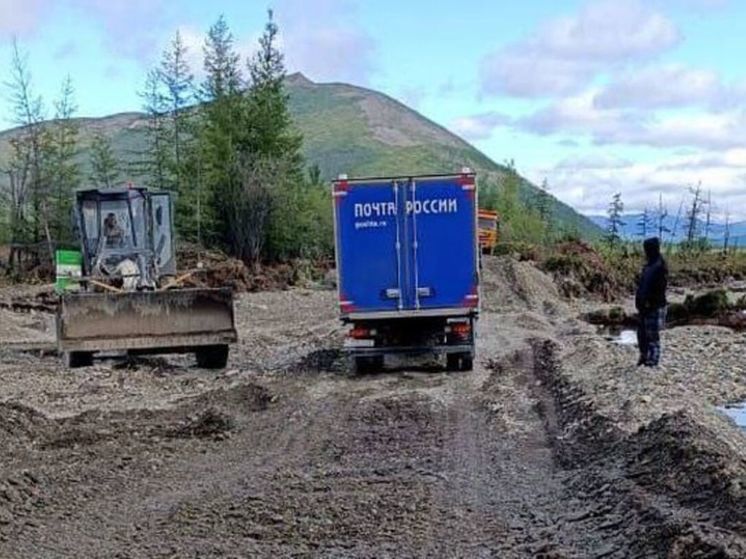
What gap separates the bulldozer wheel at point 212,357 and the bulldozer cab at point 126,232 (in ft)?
6.37

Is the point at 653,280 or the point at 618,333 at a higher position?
the point at 653,280

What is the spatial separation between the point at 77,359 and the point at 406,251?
585cm

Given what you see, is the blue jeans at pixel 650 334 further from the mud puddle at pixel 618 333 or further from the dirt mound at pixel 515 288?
the dirt mound at pixel 515 288

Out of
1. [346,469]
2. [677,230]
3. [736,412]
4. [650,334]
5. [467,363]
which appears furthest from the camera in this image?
[677,230]

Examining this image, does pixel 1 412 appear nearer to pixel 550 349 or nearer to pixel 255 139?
pixel 550 349

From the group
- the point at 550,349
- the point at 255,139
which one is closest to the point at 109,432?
the point at 550,349

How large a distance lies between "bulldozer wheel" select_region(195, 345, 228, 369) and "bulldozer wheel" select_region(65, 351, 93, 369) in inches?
72.0

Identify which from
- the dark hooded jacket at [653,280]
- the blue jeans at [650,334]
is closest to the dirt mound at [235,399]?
the dark hooded jacket at [653,280]

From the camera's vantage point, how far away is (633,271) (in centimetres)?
5475

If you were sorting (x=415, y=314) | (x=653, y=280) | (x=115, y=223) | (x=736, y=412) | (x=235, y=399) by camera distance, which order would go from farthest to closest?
(x=115, y=223)
(x=415, y=314)
(x=736, y=412)
(x=653, y=280)
(x=235, y=399)

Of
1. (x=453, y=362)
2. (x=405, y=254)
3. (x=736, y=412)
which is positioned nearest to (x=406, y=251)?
(x=405, y=254)

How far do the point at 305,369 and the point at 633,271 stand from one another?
3889 cm

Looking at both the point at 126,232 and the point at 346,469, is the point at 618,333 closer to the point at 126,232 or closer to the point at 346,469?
the point at 126,232

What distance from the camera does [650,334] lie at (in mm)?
16734
